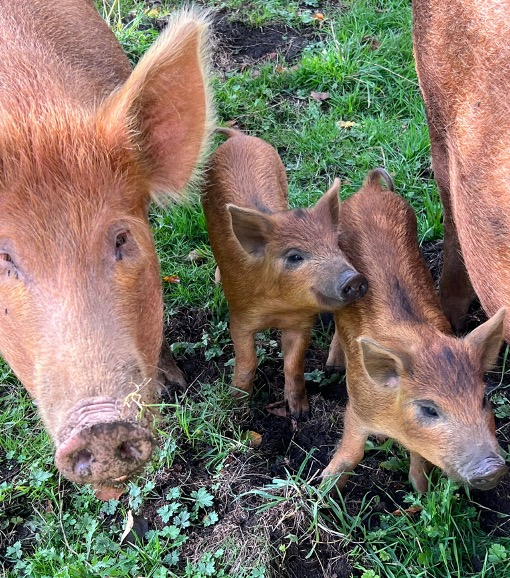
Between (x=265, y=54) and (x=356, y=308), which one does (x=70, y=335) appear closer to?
(x=356, y=308)

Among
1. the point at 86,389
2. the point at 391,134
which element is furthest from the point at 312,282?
the point at 391,134

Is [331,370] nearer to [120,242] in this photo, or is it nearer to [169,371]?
[169,371]

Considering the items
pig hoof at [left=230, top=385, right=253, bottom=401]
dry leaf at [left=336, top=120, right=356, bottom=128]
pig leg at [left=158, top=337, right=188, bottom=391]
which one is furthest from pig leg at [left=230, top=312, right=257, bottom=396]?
dry leaf at [left=336, top=120, right=356, bottom=128]

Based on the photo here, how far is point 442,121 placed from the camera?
3.12m

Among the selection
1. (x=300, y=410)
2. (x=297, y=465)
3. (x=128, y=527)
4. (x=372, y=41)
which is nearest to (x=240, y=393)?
(x=300, y=410)

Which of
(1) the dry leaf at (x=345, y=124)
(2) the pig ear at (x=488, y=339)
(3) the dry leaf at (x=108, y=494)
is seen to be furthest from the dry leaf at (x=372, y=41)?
(3) the dry leaf at (x=108, y=494)

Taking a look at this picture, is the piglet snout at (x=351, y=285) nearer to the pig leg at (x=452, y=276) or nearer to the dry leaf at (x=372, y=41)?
the pig leg at (x=452, y=276)

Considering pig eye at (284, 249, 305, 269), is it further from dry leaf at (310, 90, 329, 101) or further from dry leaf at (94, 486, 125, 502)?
dry leaf at (310, 90, 329, 101)

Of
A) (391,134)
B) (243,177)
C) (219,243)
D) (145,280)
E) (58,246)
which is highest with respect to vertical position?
(58,246)

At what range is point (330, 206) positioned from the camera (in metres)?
3.30

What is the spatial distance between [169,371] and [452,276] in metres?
1.62

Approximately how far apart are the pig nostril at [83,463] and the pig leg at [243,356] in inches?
60.6

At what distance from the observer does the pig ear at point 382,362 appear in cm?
265

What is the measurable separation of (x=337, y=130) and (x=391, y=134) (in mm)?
398
